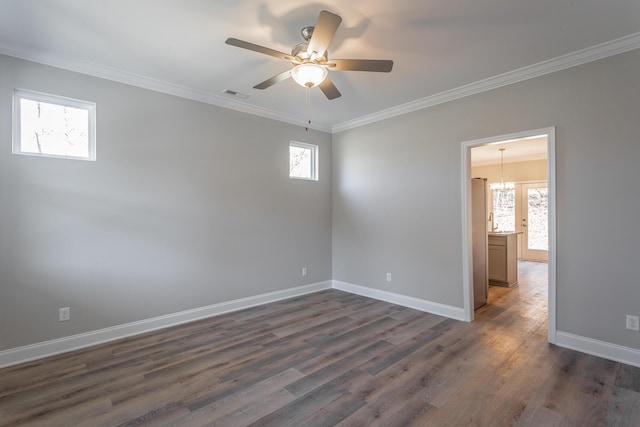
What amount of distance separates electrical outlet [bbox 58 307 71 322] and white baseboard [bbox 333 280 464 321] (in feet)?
11.8

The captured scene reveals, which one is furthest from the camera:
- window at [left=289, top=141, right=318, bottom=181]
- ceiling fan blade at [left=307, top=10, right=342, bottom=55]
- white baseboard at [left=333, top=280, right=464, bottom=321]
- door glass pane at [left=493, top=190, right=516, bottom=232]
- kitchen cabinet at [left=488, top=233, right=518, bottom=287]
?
door glass pane at [left=493, top=190, right=516, bottom=232]

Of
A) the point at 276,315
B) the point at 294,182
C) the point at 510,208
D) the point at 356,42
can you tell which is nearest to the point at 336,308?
the point at 276,315

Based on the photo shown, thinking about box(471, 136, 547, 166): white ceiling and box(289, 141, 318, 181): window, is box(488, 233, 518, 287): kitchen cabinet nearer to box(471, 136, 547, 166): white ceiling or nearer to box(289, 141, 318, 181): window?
box(471, 136, 547, 166): white ceiling

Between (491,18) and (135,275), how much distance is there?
4127 millimetres

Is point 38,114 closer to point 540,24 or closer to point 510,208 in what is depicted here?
point 540,24

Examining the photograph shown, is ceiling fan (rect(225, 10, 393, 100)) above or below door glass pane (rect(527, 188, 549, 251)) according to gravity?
above

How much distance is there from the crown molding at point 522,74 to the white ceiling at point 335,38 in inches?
0.4

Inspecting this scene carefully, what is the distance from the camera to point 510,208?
865cm

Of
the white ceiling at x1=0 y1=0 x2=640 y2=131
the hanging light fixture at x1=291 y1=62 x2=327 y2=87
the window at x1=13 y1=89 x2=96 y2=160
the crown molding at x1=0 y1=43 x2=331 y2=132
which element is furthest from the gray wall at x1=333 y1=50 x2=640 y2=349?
the window at x1=13 y1=89 x2=96 y2=160

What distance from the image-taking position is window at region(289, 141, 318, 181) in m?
4.98

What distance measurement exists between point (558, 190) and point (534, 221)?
244 inches

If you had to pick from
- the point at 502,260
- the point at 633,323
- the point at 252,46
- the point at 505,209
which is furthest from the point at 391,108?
→ the point at 505,209

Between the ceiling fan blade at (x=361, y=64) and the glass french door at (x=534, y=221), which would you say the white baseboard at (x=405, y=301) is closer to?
the ceiling fan blade at (x=361, y=64)

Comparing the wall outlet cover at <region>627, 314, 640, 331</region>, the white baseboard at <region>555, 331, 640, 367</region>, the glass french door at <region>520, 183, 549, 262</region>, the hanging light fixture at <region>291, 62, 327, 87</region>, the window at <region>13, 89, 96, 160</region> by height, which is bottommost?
the white baseboard at <region>555, 331, 640, 367</region>
